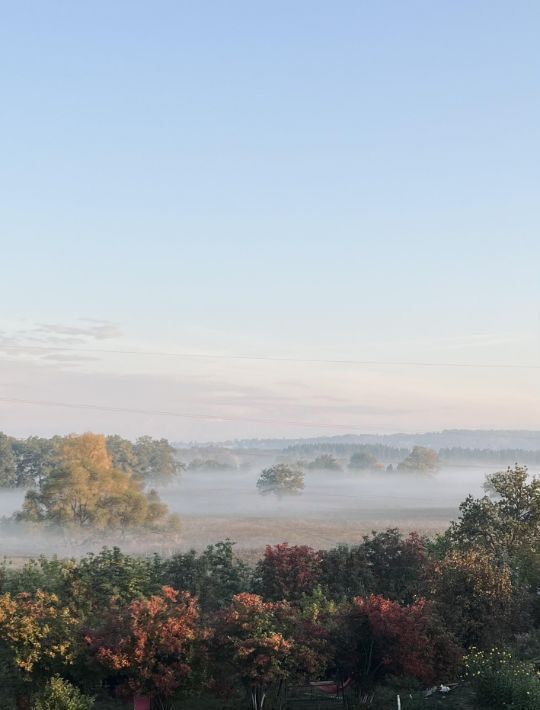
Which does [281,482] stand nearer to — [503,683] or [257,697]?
[257,697]

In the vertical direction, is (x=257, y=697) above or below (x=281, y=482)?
above

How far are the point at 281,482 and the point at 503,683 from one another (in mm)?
149945

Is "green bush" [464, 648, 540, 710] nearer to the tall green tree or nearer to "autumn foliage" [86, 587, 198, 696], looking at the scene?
"autumn foliage" [86, 587, 198, 696]

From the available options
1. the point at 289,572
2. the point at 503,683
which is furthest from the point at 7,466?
the point at 503,683

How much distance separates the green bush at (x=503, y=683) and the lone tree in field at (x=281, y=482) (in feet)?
483

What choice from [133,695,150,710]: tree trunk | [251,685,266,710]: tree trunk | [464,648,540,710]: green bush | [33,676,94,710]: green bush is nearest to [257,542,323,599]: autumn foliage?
[251,685,266,710]: tree trunk

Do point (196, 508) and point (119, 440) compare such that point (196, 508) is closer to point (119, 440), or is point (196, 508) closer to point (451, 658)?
point (119, 440)

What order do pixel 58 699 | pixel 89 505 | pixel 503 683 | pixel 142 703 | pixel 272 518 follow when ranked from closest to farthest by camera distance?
1. pixel 503 683
2. pixel 58 699
3. pixel 142 703
4. pixel 89 505
5. pixel 272 518

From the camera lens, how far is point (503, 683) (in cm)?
3083

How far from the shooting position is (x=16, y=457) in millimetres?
167875

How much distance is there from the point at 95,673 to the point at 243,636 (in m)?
7.18

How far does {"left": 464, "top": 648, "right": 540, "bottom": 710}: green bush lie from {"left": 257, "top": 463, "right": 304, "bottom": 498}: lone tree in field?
483 feet

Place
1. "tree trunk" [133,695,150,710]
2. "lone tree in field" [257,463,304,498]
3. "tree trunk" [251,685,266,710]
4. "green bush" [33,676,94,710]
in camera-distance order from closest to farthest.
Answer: "green bush" [33,676,94,710], "tree trunk" [251,685,266,710], "tree trunk" [133,695,150,710], "lone tree in field" [257,463,304,498]

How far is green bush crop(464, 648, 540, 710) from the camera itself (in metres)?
29.8
